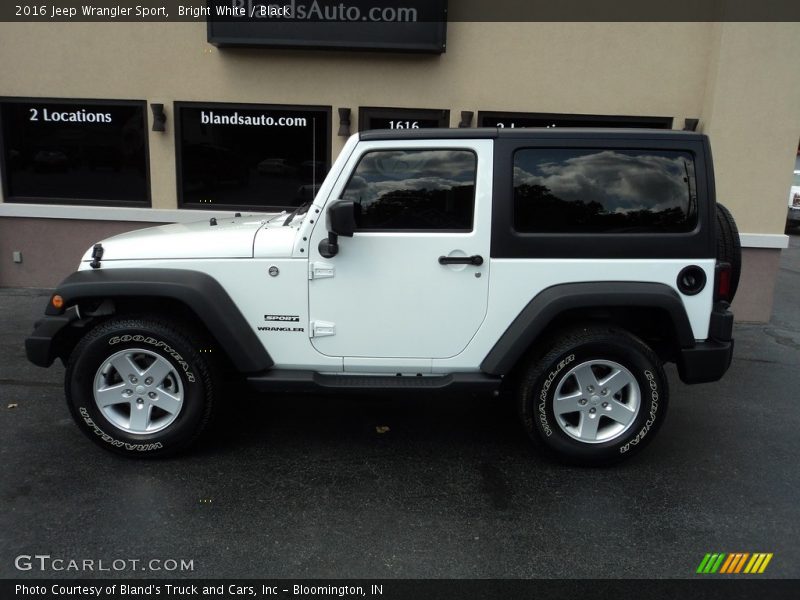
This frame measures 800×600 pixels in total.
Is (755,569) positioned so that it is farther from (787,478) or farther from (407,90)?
(407,90)

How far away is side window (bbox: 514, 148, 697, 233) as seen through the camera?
3828 mm

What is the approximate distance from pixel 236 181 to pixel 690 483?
20.1ft

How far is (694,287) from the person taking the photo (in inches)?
152

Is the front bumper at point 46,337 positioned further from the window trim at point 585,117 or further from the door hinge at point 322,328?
the window trim at point 585,117

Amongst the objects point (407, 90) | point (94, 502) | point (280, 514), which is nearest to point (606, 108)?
point (407, 90)

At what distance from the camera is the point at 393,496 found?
3.67 m

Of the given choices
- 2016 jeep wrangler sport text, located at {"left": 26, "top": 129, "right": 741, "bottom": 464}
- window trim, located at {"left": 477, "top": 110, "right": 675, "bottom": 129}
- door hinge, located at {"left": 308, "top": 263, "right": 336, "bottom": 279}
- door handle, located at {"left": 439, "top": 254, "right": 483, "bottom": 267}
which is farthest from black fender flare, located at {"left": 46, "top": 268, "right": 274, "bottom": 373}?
window trim, located at {"left": 477, "top": 110, "right": 675, "bottom": 129}

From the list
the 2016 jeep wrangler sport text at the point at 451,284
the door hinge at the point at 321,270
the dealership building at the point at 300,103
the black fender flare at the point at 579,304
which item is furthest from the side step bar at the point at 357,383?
the dealership building at the point at 300,103

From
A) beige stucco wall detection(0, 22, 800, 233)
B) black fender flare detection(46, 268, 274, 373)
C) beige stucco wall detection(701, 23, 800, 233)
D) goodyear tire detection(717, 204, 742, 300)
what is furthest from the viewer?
beige stucco wall detection(0, 22, 800, 233)

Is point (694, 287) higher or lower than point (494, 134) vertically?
lower

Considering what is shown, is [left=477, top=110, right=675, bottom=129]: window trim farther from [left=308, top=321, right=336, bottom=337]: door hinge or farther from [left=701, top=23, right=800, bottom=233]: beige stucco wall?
[left=308, top=321, right=336, bottom=337]: door hinge

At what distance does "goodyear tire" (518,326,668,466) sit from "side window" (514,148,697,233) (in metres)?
0.66

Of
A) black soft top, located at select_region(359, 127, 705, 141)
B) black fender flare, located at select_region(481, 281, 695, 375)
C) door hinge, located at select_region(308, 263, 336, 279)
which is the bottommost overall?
black fender flare, located at select_region(481, 281, 695, 375)

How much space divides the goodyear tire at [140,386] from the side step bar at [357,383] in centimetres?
35
